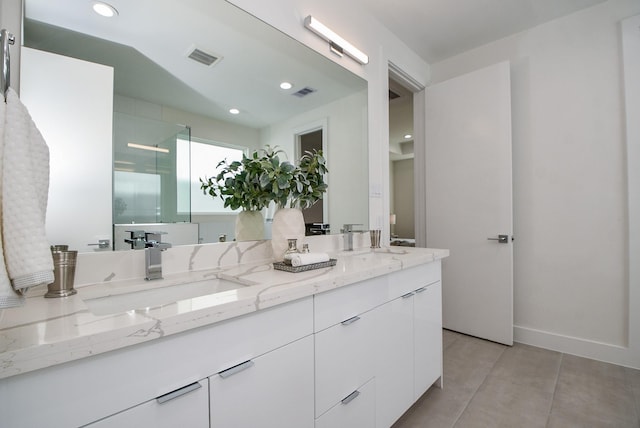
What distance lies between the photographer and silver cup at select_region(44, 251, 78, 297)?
79cm

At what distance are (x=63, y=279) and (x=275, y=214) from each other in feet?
2.54

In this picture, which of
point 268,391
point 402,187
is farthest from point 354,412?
point 402,187

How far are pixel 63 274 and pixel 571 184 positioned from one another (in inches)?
118

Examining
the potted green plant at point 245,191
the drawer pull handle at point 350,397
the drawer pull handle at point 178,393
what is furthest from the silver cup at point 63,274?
the drawer pull handle at point 350,397

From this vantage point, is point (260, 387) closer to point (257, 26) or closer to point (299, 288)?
point (299, 288)

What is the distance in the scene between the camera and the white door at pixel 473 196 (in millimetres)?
2355

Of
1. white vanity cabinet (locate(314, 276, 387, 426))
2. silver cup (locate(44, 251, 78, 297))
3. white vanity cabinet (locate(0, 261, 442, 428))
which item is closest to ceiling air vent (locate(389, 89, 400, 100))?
white vanity cabinet (locate(0, 261, 442, 428))

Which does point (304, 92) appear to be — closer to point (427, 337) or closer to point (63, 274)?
point (63, 274)

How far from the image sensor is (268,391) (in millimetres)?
814

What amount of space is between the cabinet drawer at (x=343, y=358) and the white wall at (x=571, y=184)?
195cm

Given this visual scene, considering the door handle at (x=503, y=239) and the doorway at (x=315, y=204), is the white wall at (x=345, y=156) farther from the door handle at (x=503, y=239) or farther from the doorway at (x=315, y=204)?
the door handle at (x=503, y=239)

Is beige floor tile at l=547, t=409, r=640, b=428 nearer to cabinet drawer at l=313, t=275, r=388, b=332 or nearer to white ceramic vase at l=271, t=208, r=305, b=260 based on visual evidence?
cabinet drawer at l=313, t=275, r=388, b=332

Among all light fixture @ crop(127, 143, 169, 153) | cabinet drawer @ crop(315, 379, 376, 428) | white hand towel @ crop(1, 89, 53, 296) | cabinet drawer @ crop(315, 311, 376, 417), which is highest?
light fixture @ crop(127, 143, 169, 153)

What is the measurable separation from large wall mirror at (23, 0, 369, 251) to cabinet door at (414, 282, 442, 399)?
2.45 feet
